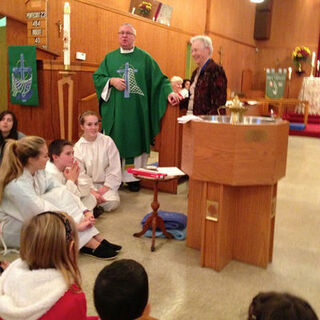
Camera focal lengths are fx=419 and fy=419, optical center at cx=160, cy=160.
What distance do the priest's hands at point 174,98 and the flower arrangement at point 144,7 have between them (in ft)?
14.3

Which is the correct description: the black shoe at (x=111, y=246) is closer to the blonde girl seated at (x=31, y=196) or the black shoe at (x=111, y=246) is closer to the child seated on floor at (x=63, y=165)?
the blonde girl seated at (x=31, y=196)

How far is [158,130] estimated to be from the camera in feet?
15.1

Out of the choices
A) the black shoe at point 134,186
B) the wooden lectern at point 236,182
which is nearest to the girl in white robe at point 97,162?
the black shoe at point 134,186

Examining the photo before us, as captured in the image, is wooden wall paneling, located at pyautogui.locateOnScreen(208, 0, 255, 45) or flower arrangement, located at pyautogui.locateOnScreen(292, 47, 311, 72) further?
flower arrangement, located at pyautogui.locateOnScreen(292, 47, 311, 72)

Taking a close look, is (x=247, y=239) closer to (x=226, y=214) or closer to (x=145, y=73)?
(x=226, y=214)

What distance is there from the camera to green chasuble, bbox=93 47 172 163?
4.58 meters

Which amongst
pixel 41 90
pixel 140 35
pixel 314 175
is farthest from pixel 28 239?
pixel 140 35

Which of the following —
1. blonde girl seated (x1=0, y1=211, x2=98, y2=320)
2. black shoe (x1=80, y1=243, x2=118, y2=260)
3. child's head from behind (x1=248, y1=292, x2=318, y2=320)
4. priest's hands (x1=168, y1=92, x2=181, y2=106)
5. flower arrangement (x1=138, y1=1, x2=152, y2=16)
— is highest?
flower arrangement (x1=138, y1=1, x2=152, y2=16)

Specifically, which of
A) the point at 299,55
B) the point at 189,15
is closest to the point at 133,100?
the point at 189,15

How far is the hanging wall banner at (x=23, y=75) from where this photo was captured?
4.85 m

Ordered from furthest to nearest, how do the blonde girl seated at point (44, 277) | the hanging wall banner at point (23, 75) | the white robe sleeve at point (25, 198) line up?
the hanging wall banner at point (23, 75), the white robe sleeve at point (25, 198), the blonde girl seated at point (44, 277)

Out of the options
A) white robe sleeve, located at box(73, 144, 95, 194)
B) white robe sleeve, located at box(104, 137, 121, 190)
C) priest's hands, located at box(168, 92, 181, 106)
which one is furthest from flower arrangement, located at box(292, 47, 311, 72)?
white robe sleeve, located at box(73, 144, 95, 194)

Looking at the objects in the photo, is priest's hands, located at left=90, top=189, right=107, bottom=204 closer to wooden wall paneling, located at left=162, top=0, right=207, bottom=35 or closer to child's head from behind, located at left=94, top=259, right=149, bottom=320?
child's head from behind, located at left=94, top=259, right=149, bottom=320

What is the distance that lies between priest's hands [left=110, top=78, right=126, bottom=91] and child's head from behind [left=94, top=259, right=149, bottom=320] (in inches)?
135
